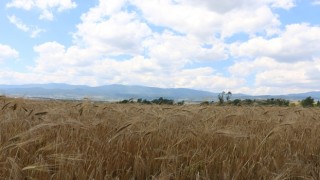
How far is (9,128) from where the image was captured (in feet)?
12.3

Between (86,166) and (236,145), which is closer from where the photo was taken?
(86,166)

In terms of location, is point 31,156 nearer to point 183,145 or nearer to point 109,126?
point 183,145

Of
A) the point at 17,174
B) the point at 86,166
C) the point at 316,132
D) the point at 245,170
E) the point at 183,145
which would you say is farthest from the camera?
the point at 316,132

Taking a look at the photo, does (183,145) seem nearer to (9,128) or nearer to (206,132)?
(206,132)

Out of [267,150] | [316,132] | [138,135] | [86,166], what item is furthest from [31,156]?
[316,132]

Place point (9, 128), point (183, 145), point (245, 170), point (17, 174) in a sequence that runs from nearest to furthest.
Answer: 1. point (17, 174)
2. point (245, 170)
3. point (183, 145)
4. point (9, 128)

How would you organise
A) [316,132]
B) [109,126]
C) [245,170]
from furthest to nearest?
[316,132] < [109,126] < [245,170]

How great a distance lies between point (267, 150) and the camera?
3.60m

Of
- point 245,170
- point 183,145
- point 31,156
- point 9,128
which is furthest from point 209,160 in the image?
point 9,128

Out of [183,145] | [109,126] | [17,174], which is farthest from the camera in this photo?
[109,126]

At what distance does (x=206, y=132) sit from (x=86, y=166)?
57.5 inches

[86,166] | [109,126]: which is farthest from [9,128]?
[86,166]

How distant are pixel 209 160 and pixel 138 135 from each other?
0.79 m

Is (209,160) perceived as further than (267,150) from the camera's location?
No
